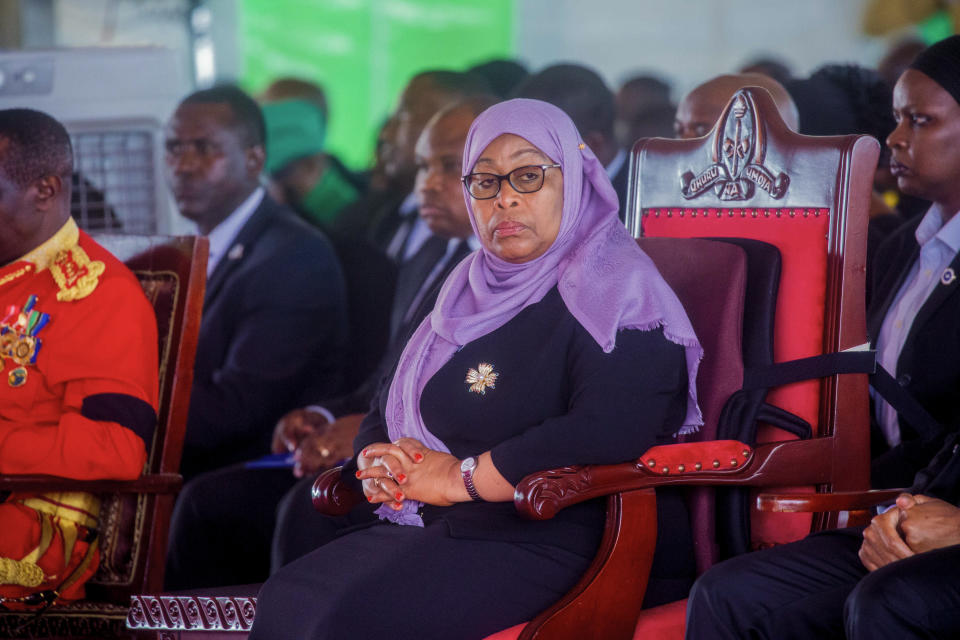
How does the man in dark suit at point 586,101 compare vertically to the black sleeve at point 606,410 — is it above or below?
above

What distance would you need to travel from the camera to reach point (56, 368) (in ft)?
7.37

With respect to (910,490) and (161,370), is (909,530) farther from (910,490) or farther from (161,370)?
(161,370)

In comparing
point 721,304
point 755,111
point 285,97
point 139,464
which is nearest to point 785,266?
point 721,304

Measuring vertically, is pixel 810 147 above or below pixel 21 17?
below

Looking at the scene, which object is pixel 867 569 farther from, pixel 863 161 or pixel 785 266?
pixel 863 161

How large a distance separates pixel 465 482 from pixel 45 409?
87 cm

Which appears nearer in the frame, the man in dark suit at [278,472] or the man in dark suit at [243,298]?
the man in dark suit at [278,472]

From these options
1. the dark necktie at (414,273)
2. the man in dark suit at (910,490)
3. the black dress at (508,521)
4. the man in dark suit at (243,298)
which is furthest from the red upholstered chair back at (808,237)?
the man in dark suit at (243,298)

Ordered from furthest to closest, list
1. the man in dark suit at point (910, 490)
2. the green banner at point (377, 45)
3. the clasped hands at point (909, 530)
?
the green banner at point (377, 45), the clasped hands at point (909, 530), the man in dark suit at point (910, 490)

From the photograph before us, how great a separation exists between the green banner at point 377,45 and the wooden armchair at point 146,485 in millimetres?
4678

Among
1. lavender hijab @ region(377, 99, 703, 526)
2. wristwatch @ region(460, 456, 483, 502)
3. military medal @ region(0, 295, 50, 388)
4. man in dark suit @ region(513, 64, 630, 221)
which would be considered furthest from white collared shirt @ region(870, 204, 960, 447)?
military medal @ region(0, 295, 50, 388)

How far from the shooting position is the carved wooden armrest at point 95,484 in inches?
85.0

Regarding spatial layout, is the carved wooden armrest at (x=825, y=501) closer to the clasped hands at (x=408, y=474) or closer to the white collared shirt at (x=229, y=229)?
the clasped hands at (x=408, y=474)

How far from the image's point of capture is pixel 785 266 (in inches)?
87.7
